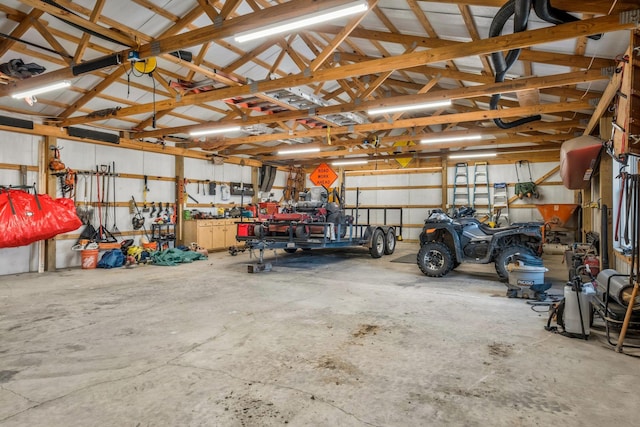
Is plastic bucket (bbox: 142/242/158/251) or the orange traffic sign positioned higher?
the orange traffic sign

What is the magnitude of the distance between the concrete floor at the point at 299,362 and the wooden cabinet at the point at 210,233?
5140 mm

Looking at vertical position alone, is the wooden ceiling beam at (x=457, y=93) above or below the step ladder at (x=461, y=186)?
above

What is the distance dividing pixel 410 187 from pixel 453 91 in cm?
829

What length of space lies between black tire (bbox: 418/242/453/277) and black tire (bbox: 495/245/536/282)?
0.84 meters

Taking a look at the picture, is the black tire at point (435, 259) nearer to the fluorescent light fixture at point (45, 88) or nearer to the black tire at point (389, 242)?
the black tire at point (389, 242)

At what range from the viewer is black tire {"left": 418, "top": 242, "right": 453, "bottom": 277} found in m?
6.81

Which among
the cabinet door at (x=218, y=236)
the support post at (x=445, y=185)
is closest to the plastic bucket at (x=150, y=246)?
the cabinet door at (x=218, y=236)

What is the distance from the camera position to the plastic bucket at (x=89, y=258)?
8.09 meters

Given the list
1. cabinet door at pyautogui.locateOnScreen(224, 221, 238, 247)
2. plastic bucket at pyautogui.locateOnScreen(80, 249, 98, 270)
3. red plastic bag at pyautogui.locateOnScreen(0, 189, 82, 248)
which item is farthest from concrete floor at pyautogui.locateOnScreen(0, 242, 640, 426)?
cabinet door at pyautogui.locateOnScreen(224, 221, 238, 247)

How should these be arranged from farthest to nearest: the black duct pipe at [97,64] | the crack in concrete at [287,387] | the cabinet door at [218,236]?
the cabinet door at [218,236], the black duct pipe at [97,64], the crack in concrete at [287,387]

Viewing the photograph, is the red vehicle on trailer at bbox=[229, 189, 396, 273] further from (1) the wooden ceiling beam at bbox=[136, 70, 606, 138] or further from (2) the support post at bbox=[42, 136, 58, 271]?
(2) the support post at bbox=[42, 136, 58, 271]

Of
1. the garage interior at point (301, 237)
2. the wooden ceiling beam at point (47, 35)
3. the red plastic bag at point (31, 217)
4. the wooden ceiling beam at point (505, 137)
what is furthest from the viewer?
the wooden ceiling beam at point (505, 137)

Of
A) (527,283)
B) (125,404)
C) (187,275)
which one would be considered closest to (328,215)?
(187,275)

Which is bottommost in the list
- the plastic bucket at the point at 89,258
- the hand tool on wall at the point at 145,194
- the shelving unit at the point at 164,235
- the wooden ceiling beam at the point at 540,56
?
the plastic bucket at the point at 89,258
